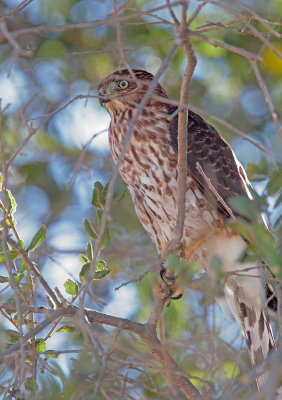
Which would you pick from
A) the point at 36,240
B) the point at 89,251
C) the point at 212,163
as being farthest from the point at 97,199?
the point at 212,163

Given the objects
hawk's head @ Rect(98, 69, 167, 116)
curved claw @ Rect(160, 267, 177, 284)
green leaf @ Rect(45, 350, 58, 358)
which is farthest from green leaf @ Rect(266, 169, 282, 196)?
green leaf @ Rect(45, 350, 58, 358)

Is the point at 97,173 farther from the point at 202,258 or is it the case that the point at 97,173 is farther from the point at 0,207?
the point at 0,207

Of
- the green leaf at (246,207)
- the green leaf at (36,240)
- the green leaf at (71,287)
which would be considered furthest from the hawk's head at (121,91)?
the green leaf at (246,207)

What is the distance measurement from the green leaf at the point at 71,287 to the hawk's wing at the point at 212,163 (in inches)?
49.7

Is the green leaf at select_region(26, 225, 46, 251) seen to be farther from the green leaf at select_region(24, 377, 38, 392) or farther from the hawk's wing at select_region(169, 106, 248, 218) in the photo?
the hawk's wing at select_region(169, 106, 248, 218)

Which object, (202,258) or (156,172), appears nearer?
(156,172)

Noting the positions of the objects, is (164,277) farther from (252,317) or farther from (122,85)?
(122,85)

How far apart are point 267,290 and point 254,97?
2.23 m

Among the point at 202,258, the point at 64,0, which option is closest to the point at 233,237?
the point at 202,258

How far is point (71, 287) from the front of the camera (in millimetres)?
2924

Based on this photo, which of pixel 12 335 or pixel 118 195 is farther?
pixel 118 195

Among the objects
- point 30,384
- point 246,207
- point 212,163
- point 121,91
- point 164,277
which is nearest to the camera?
point 246,207

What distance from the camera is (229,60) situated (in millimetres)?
5352

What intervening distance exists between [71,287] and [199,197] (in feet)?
4.22
